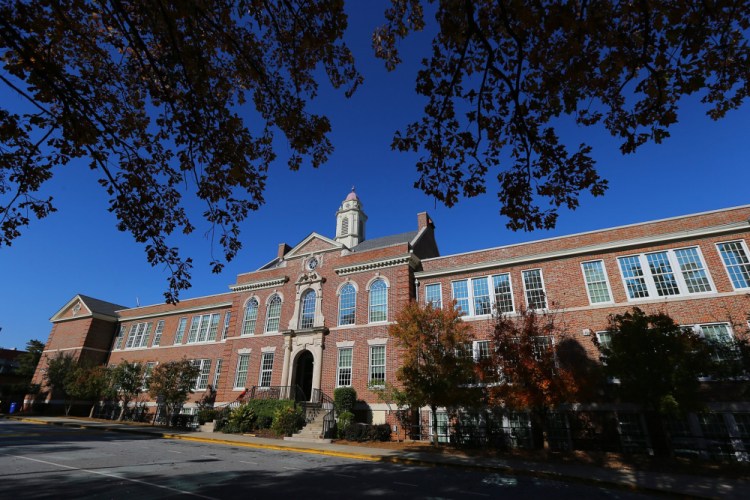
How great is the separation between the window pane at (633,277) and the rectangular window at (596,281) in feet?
2.83

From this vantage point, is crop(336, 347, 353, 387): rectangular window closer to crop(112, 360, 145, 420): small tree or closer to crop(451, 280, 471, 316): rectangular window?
crop(451, 280, 471, 316): rectangular window

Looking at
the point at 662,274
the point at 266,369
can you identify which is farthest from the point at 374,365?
the point at 662,274

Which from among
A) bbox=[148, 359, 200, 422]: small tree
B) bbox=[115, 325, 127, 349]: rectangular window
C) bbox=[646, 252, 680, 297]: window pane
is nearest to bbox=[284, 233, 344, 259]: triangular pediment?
bbox=[148, 359, 200, 422]: small tree

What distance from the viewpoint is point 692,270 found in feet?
57.0

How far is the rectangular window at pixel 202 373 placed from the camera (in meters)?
29.3

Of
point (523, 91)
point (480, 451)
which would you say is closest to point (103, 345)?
point (480, 451)

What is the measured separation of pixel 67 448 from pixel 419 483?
44.6 ft

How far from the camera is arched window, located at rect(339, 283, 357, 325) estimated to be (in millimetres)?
24578

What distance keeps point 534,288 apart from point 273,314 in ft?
59.0

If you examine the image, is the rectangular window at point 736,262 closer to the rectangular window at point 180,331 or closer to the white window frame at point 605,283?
the white window frame at point 605,283

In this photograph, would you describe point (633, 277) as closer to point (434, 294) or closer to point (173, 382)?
point (434, 294)

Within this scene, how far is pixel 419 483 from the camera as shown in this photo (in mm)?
9797

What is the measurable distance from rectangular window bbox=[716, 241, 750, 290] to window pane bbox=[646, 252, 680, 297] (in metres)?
2.01

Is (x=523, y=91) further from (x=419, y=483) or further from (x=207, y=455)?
(x=207, y=455)
